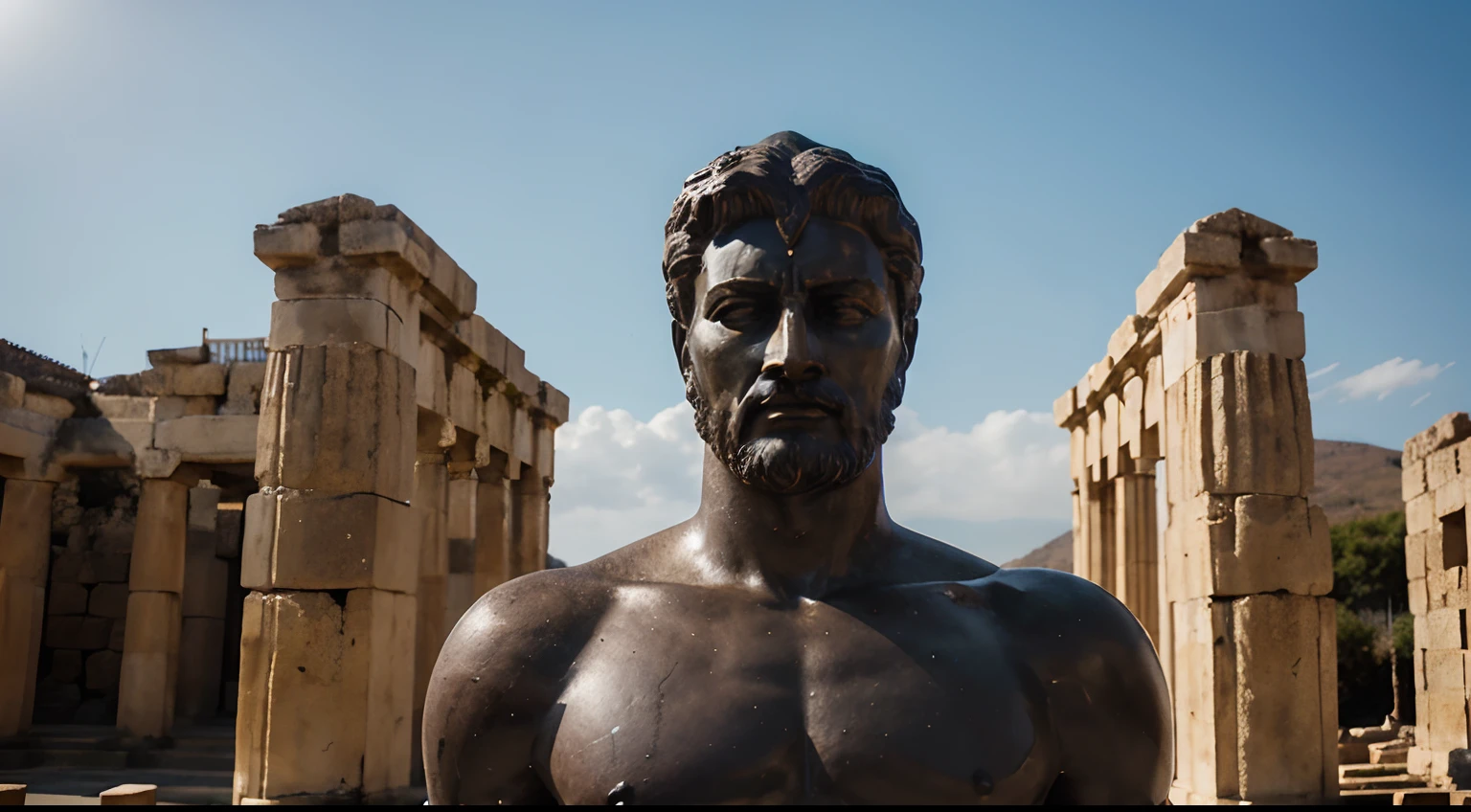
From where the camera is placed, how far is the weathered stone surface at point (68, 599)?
2109cm

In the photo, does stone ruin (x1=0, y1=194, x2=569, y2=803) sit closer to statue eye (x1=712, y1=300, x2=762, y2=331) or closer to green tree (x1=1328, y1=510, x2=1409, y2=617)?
statue eye (x1=712, y1=300, x2=762, y2=331)

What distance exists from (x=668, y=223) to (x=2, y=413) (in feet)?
55.1

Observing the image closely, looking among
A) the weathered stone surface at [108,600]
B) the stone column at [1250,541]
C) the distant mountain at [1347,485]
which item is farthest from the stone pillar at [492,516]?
the distant mountain at [1347,485]

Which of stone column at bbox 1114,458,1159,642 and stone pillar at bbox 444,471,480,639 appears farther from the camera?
stone column at bbox 1114,458,1159,642

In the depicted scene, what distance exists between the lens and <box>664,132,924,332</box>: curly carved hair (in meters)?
2.40

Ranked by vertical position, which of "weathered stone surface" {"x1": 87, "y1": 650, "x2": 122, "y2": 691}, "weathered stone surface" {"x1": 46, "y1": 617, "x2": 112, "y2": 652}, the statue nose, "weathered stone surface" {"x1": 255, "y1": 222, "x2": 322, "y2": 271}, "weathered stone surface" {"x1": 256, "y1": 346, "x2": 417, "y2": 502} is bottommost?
"weathered stone surface" {"x1": 87, "y1": 650, "x2": 122, "y2": 691}

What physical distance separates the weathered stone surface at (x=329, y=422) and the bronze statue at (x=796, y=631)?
768 cm

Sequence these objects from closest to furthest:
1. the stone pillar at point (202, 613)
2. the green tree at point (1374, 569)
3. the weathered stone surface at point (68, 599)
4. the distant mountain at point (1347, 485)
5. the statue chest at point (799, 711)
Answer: the statue chest at point (799, 711) < the stone pillar at point (202, 613) < the weathered stone surface at point (68, 599) < the green tree at point (1374, 569) < the distant mountain at point (1347, 485)

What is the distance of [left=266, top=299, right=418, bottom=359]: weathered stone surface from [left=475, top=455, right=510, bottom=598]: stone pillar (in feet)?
17.7

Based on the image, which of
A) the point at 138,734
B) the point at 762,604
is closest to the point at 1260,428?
the point at 762,604

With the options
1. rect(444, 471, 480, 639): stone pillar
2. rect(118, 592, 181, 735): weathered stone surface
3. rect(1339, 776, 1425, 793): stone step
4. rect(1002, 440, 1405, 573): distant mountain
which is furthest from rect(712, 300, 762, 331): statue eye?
rect(1002, 440, 1405, 573): distant mountain

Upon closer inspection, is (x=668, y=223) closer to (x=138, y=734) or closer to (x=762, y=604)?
(x=762, y=604)

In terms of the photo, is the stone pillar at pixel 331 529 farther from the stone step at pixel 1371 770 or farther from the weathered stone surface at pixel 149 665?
the stone step at pixel 1371 770

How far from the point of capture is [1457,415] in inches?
697
